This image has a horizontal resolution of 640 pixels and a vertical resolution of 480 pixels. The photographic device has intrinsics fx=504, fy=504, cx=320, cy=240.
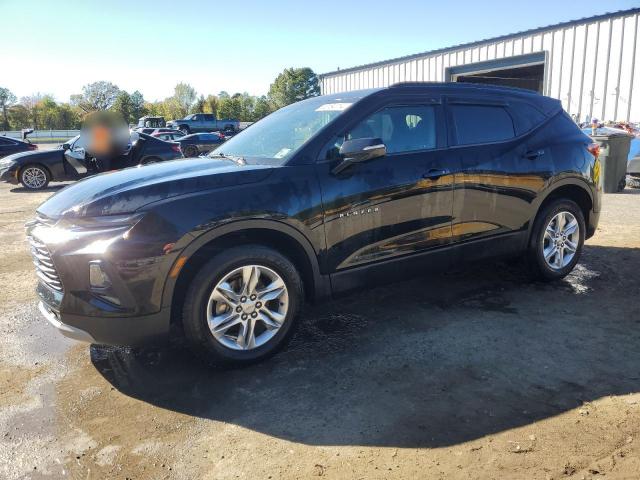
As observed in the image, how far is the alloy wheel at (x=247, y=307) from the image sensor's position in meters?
3.26

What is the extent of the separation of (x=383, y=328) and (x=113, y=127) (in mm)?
8736

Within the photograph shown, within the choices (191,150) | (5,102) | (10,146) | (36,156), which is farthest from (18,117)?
(36,156)

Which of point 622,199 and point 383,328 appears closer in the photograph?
point 383,328

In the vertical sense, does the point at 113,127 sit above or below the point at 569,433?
above

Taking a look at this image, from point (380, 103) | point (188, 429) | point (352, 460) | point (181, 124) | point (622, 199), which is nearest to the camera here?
point (352, 460)

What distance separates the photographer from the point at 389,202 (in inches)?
150

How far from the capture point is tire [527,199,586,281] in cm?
483

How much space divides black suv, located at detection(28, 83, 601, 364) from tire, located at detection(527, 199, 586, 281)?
20 millimetres

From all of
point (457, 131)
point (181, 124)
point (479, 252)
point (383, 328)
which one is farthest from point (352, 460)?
point (181, 124)

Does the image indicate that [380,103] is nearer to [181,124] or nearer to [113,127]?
[113,127]

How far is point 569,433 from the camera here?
8.68 feet

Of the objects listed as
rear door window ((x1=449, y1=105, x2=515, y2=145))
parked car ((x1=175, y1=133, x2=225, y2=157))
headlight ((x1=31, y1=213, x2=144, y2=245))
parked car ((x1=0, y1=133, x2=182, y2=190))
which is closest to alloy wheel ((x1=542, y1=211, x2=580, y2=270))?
rear door window ((x1=449, y1=105, x2=515, y2=145))

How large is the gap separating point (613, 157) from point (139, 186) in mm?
11048

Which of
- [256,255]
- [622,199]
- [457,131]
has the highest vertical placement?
[457,131]
